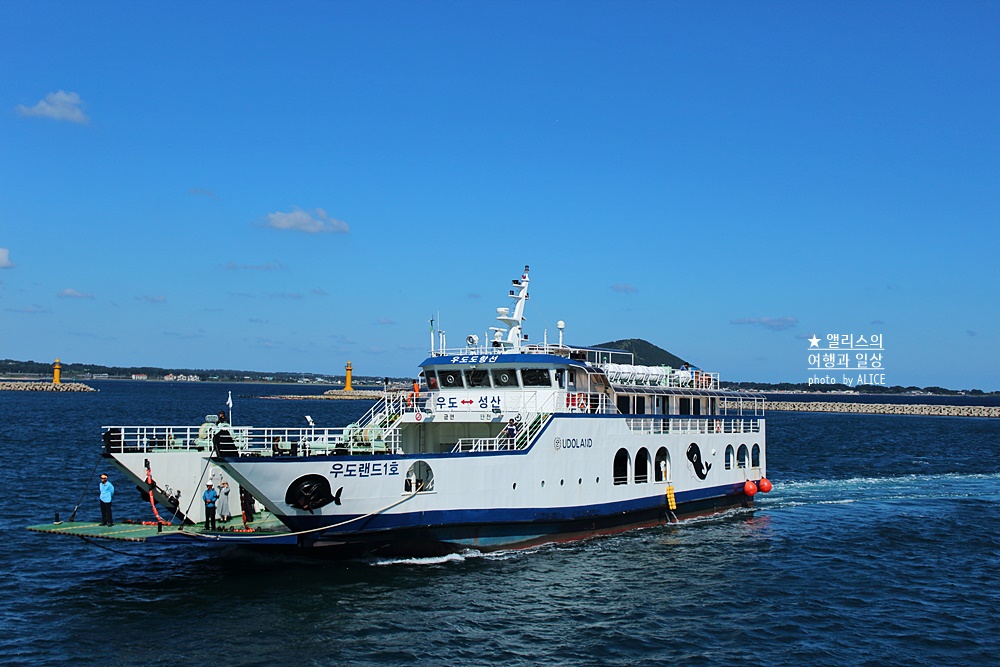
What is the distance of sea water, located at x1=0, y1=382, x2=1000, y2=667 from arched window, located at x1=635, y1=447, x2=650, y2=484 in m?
1.84

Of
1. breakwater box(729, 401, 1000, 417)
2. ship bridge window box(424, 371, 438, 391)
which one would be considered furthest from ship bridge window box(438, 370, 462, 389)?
breakwater box(729, 401, 1000, 417)

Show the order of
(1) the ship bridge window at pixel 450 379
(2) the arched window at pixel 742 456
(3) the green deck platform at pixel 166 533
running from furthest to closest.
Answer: (2) the arched window at pixel 742 456, (1) the ship bridge window at pixel 450 379, (3) the green deck platform at pixel 166 533

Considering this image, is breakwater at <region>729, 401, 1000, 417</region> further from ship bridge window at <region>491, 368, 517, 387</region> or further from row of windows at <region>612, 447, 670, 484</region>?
ship bridge window at <region>491, 368, 517, 387</region>

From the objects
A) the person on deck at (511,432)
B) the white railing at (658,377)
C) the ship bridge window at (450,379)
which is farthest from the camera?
the white railing at (658,377)

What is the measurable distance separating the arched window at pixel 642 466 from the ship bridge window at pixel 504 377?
5078 mm

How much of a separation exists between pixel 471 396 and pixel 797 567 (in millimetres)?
11331

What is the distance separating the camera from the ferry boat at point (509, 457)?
71.2ft

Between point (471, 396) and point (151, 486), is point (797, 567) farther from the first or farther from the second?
point (151, 486)

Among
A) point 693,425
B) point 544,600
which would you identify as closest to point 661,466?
point 693,425

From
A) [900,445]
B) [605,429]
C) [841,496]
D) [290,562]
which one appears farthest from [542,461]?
[900,445]

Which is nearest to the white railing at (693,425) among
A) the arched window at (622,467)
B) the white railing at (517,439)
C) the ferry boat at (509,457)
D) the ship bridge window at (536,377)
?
the ferry boat at (509,457)

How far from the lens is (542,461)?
24.7 metres

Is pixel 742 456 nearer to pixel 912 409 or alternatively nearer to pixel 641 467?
pixel 641 467

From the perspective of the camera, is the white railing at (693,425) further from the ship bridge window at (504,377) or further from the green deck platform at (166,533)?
the green deck platform at (166,533)
